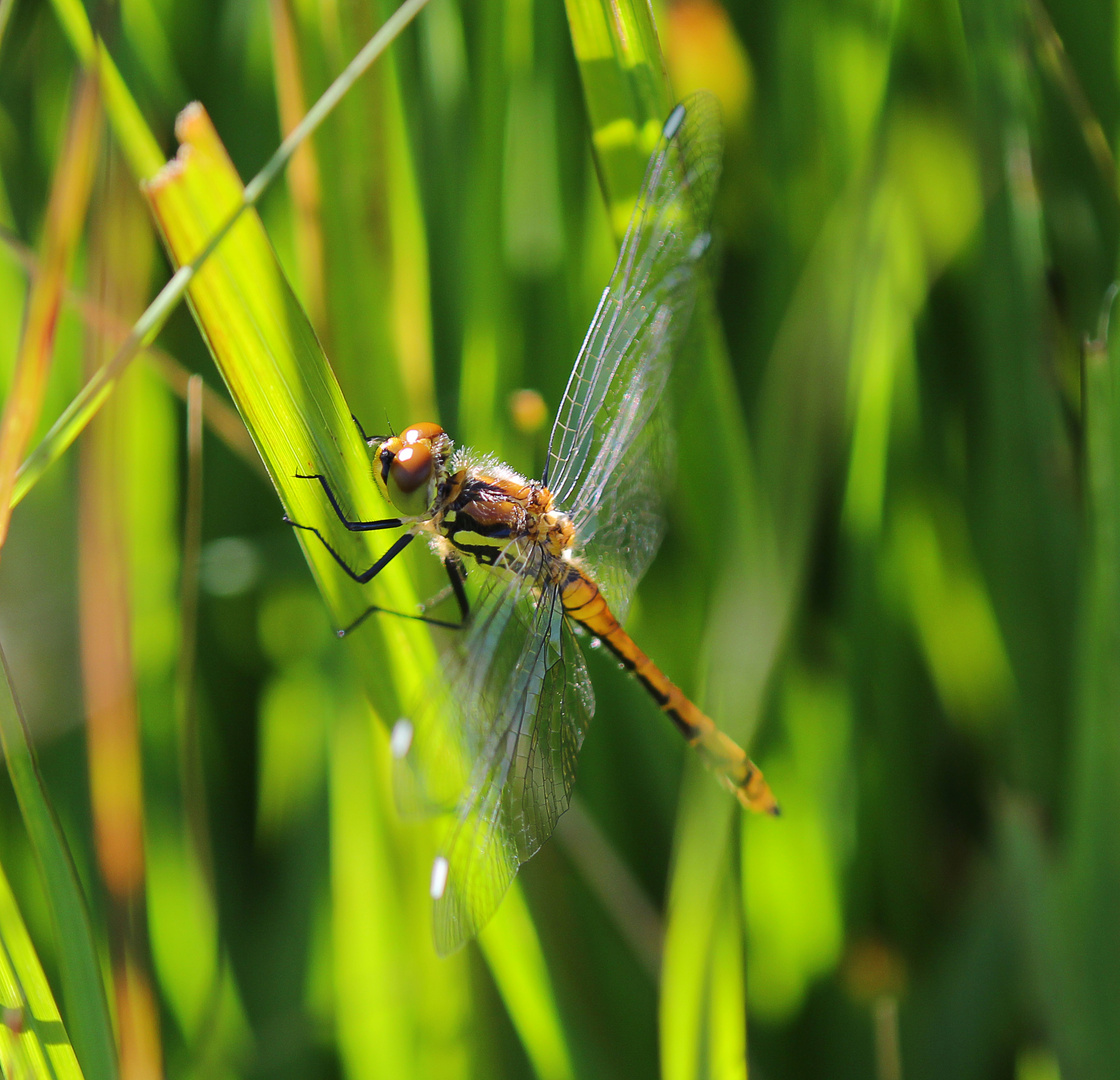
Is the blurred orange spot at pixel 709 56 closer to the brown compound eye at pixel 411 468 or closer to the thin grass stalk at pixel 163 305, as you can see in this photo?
the thin grass stalk at pixel 163 305

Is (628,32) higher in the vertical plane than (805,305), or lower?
higher

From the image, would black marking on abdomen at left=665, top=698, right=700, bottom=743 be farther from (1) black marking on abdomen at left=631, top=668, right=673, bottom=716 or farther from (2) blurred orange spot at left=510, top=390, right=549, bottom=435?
(2) blurred orange spot at left=510, top=390, right=549, bottom=435

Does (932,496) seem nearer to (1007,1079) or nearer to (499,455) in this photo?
(499,455)

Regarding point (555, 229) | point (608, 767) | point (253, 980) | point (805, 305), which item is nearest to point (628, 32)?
point (555, 229)

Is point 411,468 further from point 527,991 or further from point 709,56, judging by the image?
point 709,56

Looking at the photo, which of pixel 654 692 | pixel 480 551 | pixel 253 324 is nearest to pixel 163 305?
pixel 253 324

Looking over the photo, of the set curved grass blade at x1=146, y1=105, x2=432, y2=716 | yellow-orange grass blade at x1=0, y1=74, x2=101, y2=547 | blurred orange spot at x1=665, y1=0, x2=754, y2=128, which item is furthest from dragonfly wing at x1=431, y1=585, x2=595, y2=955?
blurred orange spot at x1=665, y1=0, x2=754, y2=128
